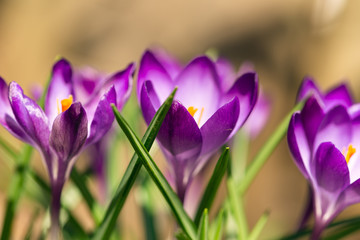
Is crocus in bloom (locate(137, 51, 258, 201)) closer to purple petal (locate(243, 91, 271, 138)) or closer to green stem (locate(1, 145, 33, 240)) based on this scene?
green stem (locate(1, 145, 33, 240))

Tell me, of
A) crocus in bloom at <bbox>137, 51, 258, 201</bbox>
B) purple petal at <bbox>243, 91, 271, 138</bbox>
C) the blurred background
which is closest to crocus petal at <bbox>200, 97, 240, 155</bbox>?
crocus in bloom at <bbox>137, 51, 258, 201</bbox>

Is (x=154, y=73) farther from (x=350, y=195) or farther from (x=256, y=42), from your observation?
(x=256, y=42)

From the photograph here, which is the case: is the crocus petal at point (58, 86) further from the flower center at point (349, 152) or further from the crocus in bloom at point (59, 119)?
the flower center at point (349, 152)

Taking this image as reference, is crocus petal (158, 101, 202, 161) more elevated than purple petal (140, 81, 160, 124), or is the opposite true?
purple petal (140, 81, 160, 124)

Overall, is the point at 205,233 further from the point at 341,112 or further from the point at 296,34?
the point at 296,34

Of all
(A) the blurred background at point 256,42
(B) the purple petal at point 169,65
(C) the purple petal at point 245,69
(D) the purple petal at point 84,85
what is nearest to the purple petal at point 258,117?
(C) the purple petal at point 245,69

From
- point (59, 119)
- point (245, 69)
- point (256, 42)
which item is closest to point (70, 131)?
point (59, 119)

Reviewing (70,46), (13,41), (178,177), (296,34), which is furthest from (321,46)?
(178,177)
